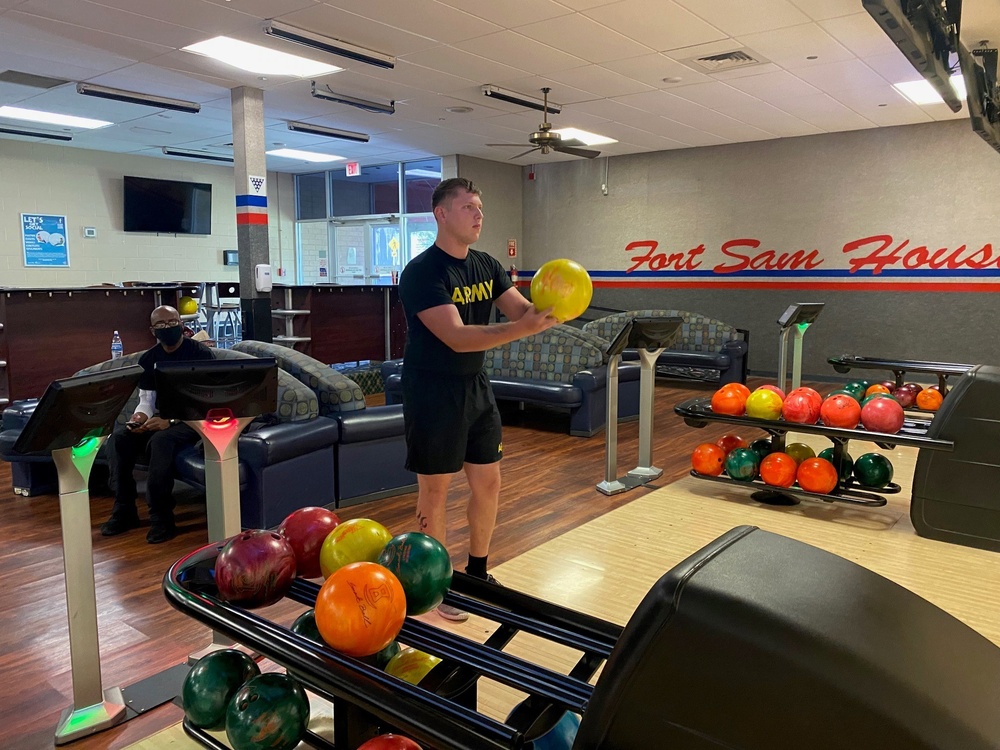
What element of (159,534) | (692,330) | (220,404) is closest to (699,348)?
(692,330)

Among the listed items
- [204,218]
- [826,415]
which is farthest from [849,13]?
[204,218]

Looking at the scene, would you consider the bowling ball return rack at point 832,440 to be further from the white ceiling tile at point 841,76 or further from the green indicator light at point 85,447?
the white ceiling tile at point 841,76

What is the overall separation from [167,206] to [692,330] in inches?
332

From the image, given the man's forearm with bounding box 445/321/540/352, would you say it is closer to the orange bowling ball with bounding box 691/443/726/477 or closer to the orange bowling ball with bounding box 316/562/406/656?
the orange bowling ball with bounding box 316/562/406/656

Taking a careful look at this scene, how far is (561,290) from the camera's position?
233cm

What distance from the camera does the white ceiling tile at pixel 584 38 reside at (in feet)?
18.3

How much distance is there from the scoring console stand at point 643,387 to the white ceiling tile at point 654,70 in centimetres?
282

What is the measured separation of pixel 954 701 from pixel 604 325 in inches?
319

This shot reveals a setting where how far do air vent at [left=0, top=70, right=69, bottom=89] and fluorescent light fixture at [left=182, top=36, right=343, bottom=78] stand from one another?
209 centimetres

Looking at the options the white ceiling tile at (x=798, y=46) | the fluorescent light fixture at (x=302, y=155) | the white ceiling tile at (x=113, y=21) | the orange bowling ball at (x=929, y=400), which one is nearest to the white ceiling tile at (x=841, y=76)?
the white ceiling tile at (x=798, y=46)

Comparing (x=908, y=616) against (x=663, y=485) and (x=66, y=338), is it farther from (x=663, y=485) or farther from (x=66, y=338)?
(x=66, y=338)

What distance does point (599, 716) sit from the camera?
3.81ft

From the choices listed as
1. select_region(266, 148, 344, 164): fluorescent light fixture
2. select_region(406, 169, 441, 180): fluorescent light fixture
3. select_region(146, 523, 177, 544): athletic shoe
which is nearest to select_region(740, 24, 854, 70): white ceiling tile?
select_region(146, 523, 177, 544): athletic shoe

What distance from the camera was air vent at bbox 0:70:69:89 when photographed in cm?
726
